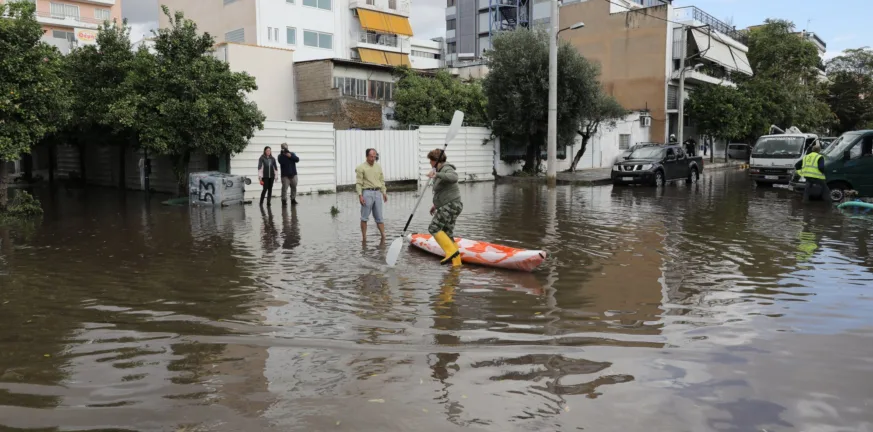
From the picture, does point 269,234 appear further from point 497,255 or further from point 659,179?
point 659,179

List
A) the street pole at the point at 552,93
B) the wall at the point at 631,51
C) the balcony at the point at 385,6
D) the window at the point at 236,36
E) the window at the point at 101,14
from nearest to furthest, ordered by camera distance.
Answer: the street pole at the point at 552,93 → the wall at the point at 631,51 → the window at the point at 236,36 → the balcony at the point at 385,6 → the window at the point at 101,14

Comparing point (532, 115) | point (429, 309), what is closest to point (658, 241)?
point (429, 309)

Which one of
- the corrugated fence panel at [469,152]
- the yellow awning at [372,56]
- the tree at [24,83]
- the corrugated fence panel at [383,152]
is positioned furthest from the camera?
the yellow awning at [372,56]

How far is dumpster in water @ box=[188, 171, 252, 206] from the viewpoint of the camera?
17.2 m

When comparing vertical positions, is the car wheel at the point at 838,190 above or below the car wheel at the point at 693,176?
below

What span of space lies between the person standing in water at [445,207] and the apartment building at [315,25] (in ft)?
127

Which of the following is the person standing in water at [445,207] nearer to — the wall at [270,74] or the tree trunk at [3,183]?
the tree trunk at [3,183]

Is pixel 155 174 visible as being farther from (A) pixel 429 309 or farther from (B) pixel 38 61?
(A) pixel 429 309

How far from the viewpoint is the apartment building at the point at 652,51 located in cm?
4128

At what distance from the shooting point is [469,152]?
93.8ft

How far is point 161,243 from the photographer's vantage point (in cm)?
1102

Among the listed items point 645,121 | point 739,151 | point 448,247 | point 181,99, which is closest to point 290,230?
point 448,247

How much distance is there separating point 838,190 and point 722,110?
83.8ft

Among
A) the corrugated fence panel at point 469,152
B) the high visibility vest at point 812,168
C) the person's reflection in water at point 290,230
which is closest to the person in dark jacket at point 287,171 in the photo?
the person's reflection in water at point 290,230
